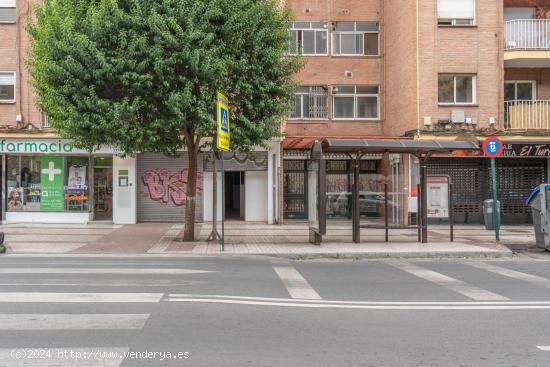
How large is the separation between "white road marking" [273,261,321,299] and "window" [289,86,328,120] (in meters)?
12.7

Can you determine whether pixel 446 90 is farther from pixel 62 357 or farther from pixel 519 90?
pixel 62 357

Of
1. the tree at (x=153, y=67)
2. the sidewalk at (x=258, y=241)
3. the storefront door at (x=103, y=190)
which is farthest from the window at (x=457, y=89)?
the storefront door at (x=103, y=190)

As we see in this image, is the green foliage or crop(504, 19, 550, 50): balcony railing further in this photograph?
crop(504, 19, 550, 50): balcony railing

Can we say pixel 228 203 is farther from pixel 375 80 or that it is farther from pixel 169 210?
pixel 375 80

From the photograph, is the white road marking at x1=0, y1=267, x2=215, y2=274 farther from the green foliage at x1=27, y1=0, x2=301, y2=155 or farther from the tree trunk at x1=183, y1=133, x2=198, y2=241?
the tree trunk at x1=183, y1=133, x2=198, y2=241

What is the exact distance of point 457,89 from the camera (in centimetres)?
2084

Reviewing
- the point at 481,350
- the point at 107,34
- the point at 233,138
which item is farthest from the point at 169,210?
the point at 481,350

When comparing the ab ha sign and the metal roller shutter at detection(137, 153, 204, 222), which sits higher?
the ab ha sign

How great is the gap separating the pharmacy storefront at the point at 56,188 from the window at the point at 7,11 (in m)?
5.25

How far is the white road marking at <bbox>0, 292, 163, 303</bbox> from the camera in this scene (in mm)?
7172

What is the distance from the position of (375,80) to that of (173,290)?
1791 cm

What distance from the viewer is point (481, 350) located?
5.21 metres

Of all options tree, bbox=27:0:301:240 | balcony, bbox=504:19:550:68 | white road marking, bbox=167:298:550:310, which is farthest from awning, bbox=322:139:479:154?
balcony, bbox=504:19:550:68

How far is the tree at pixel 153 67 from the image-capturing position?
501 inches
